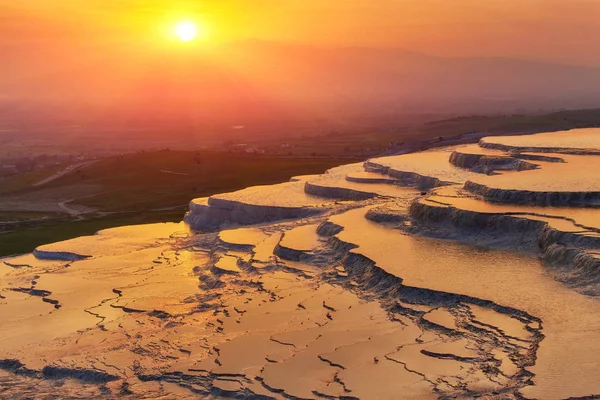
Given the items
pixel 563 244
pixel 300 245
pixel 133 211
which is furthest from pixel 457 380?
pixel 133 211

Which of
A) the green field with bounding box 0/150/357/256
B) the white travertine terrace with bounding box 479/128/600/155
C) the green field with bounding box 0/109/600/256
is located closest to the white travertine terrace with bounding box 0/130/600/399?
the white travertine terrace with bounding box 479/128/600/155

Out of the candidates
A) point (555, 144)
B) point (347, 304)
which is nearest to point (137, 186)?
point (555, 144)

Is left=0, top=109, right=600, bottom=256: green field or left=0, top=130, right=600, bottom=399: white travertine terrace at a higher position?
left=0, top=130, right=600, bottom=399: white travertine terrace

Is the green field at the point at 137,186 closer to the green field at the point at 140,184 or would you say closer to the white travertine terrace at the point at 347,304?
the green field at the point at 140,184

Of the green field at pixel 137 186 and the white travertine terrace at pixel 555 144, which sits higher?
the white travertine terrace at pixel 555 144

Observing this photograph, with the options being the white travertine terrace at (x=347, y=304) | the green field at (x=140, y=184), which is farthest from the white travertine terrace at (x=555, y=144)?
the green field at (x=140, y=184)

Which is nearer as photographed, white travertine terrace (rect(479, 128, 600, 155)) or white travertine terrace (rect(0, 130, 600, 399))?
white travertine terrace (rect(0, 130, 600, 399))

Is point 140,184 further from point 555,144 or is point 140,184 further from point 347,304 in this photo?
point 347,304

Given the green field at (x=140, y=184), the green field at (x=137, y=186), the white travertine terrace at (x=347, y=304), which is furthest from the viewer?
the green field at (x=140, y=184)

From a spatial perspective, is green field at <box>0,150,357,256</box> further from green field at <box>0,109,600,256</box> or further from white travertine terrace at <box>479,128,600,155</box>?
white travertine terrace at <box>479,128,600,155</box>
